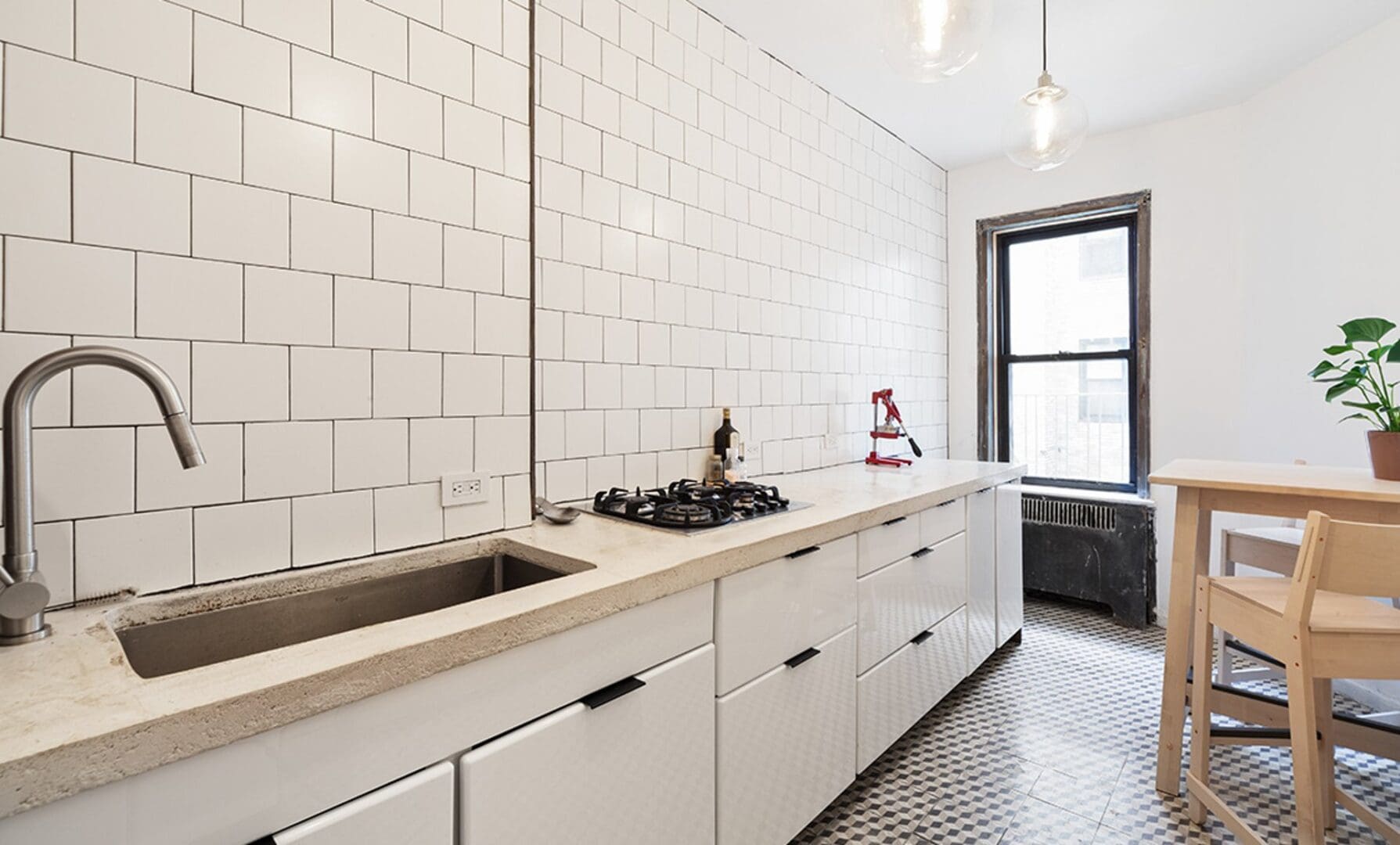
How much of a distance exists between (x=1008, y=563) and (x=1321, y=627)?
1.50 metres

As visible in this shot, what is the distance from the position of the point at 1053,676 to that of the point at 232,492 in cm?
307

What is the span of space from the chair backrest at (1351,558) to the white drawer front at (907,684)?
107 cm

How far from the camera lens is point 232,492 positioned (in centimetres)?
119

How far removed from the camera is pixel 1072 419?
3.87 m

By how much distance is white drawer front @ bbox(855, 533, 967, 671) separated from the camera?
75.8 inches

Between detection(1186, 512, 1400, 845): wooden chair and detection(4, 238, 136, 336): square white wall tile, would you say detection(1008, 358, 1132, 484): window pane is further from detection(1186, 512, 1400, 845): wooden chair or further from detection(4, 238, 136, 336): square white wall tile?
detection(4, 238, 136, 336): square white wall tile

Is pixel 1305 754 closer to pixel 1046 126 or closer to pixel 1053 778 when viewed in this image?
pixel 1053 778

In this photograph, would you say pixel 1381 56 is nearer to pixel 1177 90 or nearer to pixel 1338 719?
pixel 1177 90

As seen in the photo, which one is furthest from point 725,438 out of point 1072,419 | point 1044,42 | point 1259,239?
point 1259,239

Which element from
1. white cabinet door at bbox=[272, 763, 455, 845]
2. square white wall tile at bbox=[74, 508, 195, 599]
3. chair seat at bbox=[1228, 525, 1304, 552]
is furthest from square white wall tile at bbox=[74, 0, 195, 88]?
chair seat at bbox=[1228, 525, 1304, 552]

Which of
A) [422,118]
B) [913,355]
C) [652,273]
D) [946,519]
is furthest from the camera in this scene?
[913,355]

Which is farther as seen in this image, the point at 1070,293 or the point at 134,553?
the point at 1070,293

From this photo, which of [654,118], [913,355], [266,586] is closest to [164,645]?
[266,586]

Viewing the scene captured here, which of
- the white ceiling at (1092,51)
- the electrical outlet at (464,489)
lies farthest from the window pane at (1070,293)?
the electrical outlet at (464,489)
